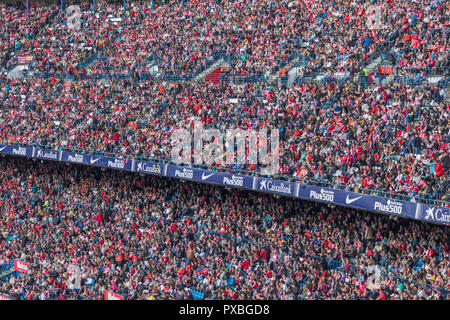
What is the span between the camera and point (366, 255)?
19.3 m

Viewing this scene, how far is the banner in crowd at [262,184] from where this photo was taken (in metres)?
17.7

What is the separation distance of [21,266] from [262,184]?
38.7 feet

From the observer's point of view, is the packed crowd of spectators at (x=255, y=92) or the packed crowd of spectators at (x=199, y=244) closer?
the packed crowd of spectators at (x=199, y=244)

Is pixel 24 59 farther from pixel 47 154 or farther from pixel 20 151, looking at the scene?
pixel 47 154

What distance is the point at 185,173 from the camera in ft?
83.1

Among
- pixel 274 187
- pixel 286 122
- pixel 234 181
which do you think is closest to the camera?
pixel 274 187

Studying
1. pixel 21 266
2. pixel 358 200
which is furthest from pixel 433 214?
pixel 21 266

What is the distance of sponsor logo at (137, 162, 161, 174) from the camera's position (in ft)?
86.6

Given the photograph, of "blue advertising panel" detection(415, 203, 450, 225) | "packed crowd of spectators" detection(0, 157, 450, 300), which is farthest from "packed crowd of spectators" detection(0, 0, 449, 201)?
"packed crowd of spectators" detection(0, 157, 450, 300)

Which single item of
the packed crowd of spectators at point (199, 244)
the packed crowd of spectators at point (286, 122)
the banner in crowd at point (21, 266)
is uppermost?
the packed crowd of spectators at point (286, 122)

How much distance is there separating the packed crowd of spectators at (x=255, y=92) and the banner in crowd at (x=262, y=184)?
52 cm

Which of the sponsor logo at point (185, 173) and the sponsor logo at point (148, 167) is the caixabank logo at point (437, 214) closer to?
the sponsor logo at point (185, 173)

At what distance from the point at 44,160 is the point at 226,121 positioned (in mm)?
12545

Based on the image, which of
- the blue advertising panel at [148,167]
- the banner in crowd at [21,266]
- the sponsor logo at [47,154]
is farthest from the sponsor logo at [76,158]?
the banner in crowd at [21,266]
